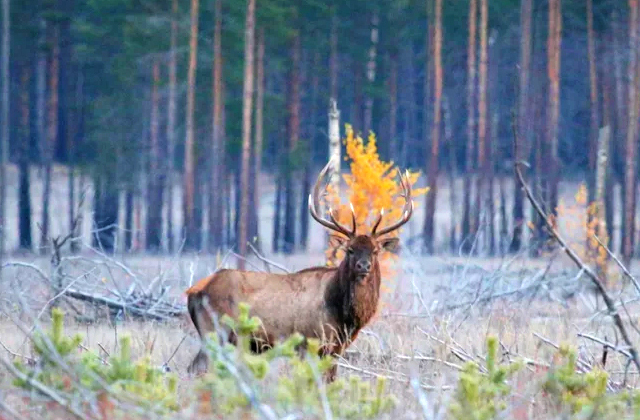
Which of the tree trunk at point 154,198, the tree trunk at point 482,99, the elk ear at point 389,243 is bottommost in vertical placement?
the tree trunk at point 154,198

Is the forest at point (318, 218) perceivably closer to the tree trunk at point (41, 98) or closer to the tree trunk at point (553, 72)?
the tree trunk at point (553, 72)

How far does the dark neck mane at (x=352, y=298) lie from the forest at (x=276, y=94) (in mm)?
15717

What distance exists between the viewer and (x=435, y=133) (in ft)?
106

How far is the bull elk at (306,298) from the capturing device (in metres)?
9.77

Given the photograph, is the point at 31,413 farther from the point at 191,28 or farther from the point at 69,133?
the point at 69,133

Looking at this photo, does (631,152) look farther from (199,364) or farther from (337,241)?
(199,364)

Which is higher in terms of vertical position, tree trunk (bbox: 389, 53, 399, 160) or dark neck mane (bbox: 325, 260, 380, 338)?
tree trunk (bbox: 389, 53, 399, 160)

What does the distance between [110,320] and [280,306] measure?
3.78 metres

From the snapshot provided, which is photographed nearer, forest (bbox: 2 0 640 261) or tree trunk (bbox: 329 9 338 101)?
forest (bbox: 2 0 640 261)

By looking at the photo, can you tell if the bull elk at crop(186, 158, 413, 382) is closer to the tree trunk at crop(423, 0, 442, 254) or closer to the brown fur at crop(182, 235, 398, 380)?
the brown fur at crop(182, 235, 398, 380)

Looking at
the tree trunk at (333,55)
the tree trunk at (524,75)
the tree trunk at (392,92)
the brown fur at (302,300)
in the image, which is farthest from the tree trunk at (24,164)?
the brown fur at (302,300)

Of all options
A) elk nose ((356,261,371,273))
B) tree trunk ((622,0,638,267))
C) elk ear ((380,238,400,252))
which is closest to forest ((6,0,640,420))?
elk nose ((356,261,371,273))

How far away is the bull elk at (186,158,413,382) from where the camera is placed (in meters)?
9.77

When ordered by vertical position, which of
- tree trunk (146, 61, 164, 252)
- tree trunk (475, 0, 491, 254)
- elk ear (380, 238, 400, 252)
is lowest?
tree trunk (146, 61, 164, 252)
